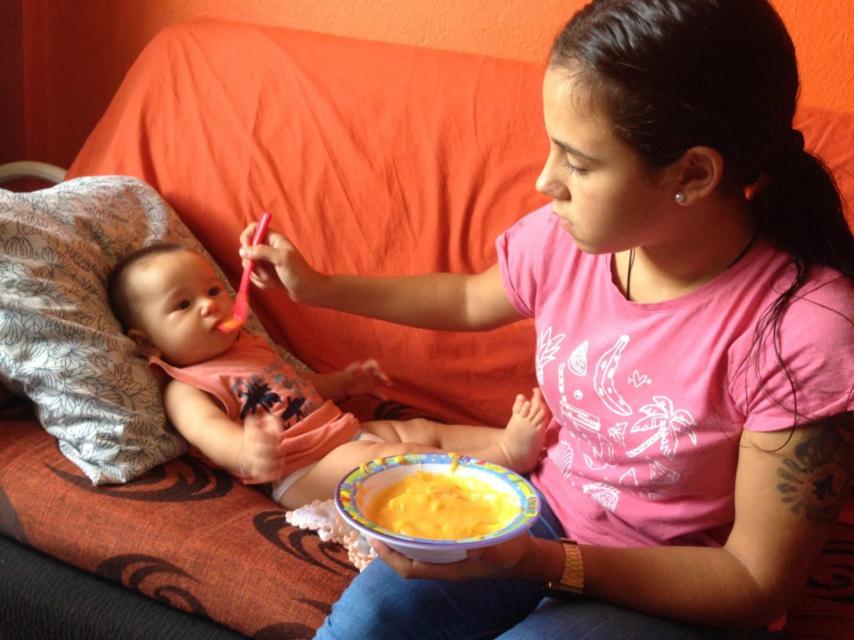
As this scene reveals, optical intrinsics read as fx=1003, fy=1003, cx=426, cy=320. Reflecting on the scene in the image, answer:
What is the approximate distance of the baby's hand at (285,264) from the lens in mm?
1307

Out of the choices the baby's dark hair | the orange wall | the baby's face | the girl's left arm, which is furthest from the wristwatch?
the orange wall

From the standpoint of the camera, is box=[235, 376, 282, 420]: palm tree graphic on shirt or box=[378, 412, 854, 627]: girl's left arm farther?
box=[235, 376, 282, 420]: palm tree graphic on shirt

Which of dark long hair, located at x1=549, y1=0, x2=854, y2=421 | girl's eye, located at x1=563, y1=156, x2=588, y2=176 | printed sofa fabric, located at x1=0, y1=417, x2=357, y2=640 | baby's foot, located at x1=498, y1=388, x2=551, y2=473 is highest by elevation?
dark long hair, located at x1=549, y1=0, x2=854, y2=421

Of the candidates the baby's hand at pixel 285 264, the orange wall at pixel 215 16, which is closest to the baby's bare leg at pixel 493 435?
the baby's hand at pixel 285 264

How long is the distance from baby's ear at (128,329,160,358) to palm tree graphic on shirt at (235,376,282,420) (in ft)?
0.48

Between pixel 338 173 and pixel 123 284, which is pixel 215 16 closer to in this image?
pixel 338 173

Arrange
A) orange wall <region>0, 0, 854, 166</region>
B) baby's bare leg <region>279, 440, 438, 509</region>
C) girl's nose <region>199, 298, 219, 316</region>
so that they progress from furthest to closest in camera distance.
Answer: orange wall <region>0, 0, 854, 166</region>, girl's nose <region>199, 298, 219, 316</region>, baby's bare leg <region>279, 440, 438, 509</region>

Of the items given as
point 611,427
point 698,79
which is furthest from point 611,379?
point 698,79

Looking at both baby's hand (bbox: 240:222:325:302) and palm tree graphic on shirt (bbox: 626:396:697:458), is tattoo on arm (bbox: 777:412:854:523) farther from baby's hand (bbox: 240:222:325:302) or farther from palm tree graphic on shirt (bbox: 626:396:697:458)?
baby's hand (bbox: 240:222:325:302)

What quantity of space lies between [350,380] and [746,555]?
0.83m

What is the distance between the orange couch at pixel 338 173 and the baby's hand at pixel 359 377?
49mm

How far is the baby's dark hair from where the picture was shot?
159 cm

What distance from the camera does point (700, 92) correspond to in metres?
0.94

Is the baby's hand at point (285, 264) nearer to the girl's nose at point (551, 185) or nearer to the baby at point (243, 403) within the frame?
the baby at point (243, 403)
